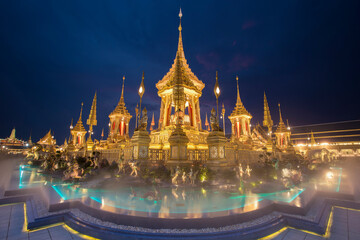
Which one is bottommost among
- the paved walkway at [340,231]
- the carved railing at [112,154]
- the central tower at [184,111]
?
the paved walkway at [340,231]

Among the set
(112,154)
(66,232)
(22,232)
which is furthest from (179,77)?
(22,232)

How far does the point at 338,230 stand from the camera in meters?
4.32

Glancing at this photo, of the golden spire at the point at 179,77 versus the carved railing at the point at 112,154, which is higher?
the golden spire at the point at 179,77

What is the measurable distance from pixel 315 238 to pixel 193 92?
18.6 meters

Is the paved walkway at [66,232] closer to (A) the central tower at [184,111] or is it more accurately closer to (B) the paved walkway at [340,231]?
(B) the paved walkway at [340,231]

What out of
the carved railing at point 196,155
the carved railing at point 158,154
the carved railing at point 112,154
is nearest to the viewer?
the carved railing at point 158,154

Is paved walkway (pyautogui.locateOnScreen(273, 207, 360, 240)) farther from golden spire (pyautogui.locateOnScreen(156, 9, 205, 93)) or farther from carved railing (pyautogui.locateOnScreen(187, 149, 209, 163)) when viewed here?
golden spire (pyautogui.locateOnScreen(156, 9, 205, 93))

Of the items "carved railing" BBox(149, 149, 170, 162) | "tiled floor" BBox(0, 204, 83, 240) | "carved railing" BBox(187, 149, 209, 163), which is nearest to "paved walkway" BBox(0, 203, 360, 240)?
"tiled floor" BBox(0, 204, 83, 240)

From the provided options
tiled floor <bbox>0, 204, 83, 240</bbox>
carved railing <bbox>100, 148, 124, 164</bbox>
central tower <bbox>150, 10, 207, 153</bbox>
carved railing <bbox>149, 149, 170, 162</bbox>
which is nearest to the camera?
tiled floor <bbox>0, 204, 83, 240</bbox>

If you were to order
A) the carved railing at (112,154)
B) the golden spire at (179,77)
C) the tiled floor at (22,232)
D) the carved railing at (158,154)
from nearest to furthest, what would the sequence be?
the tiled floor at (22,232) < the carved railing at (158,154) < the golden spire at (179,77) < the carved railing at (112,154)

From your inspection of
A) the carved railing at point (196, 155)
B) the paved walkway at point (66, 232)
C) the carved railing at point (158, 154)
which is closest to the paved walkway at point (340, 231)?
the paved walkway at point (66, 232)

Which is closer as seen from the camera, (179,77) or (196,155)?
(196,155)

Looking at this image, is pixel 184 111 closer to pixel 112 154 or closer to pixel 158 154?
pixel 158 154

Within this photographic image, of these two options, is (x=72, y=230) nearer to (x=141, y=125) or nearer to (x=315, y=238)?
(x=315, y=238)
